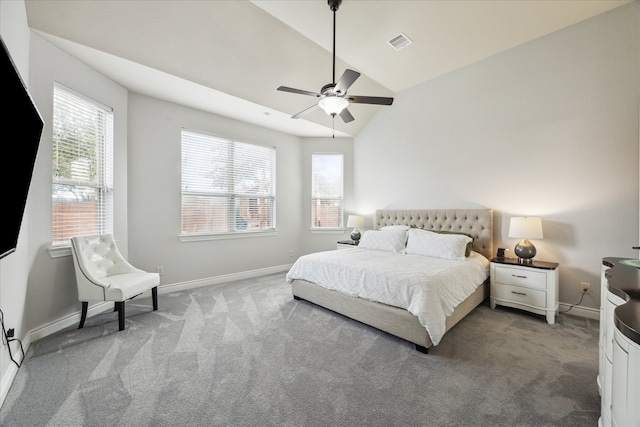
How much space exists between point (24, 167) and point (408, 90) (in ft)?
16.0

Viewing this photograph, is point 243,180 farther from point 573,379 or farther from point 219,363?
point 573,379

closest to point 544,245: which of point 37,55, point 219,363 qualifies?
point 219,363

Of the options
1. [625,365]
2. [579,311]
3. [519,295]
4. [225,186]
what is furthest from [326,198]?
[625,365]

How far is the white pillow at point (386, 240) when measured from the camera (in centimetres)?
388

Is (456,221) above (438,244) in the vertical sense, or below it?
above

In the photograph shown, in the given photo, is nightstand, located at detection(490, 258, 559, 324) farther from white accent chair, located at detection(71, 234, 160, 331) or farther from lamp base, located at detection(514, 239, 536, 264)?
white accent chair, located at detection(71, 234, 160, 331)

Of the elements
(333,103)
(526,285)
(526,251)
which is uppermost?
(333,103)

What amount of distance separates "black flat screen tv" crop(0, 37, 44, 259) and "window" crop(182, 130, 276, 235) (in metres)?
2.48

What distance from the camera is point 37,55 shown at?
244 cm

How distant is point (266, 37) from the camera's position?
308 centimetres

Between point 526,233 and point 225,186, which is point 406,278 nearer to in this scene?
point 526,233

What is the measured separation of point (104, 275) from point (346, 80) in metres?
3.41

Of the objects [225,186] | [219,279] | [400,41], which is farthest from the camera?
[225,186]

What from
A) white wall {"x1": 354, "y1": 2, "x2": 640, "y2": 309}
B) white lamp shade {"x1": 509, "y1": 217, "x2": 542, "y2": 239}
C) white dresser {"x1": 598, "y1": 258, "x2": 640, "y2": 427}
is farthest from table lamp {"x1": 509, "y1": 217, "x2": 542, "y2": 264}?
white dresser {"x1": 598, "y1": 258, "x2": 640, "y2": 427}
